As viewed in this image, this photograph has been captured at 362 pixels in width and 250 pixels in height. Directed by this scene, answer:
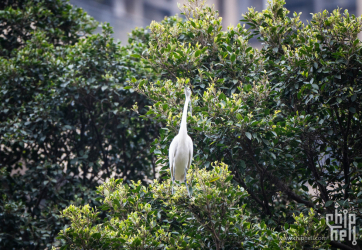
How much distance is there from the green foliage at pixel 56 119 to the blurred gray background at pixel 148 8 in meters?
12.2

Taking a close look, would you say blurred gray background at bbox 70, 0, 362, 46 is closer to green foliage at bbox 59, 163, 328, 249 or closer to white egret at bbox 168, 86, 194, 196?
white egret at bbox 168, 86, 194, 196

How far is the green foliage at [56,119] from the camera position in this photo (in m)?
6.48

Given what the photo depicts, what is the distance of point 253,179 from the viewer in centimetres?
498

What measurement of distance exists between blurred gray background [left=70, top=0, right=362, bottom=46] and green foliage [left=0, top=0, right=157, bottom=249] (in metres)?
12.2

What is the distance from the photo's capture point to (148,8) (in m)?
24.0

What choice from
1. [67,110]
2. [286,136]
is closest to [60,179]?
[67,110]

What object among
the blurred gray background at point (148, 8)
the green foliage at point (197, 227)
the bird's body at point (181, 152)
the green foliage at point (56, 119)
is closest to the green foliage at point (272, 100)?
the bird's body at point (181, 152)

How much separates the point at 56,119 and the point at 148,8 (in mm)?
19103

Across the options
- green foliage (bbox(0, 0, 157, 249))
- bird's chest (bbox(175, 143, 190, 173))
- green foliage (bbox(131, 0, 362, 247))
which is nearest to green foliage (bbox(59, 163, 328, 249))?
bird's chest (bbox(175, 143, 190, 173))

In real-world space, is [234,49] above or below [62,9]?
below

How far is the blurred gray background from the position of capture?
20109 millimetres

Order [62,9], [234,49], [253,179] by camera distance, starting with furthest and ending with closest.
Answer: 1. [62,9]
2. [234,49]
3. [253,179]

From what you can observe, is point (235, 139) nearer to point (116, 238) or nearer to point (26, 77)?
point (116, 238)

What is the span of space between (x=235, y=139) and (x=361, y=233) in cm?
183
